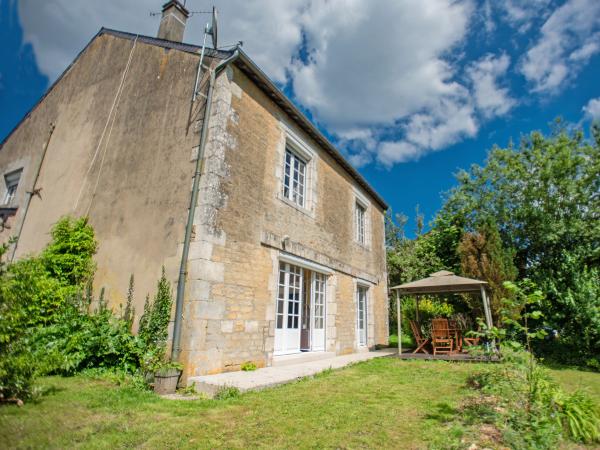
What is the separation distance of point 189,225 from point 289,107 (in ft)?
12.1

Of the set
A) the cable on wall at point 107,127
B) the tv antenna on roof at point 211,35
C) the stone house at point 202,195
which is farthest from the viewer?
the cable on wall at point 107,127

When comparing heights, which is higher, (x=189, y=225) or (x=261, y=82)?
(x=261, y=82)

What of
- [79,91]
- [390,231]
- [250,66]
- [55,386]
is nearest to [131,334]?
[55,386]

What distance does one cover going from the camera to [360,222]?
11.4 metres

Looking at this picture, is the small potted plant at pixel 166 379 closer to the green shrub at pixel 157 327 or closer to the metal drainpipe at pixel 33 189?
the green shrub at pixel 157 327

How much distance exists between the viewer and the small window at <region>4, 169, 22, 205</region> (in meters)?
10.2

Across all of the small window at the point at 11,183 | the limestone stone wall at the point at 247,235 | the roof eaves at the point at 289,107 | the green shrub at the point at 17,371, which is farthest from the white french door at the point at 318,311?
the small window at the point at 11,183

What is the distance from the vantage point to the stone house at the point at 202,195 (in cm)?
529

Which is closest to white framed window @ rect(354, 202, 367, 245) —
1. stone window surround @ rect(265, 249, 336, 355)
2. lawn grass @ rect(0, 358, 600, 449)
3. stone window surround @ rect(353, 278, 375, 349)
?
stone window surround @ rect(353, 278, 375, 349)

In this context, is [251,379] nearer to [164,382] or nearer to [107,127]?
[164,382]

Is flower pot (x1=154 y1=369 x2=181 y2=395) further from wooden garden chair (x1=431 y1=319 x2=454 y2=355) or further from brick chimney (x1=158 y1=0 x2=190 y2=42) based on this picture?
brick chimney (x1=158 y1=0 x2=190 y2=42)

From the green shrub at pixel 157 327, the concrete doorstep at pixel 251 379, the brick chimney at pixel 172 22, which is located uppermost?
the brick chimney at pixel 172 22

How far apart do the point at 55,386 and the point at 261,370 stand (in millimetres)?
2723

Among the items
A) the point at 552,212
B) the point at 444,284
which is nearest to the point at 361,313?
the point at 444,284
